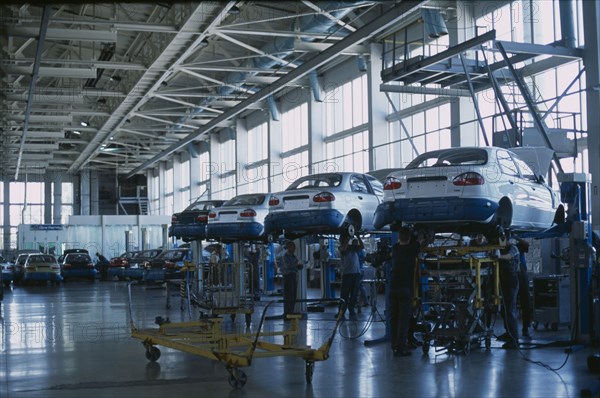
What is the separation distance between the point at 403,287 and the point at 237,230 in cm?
828

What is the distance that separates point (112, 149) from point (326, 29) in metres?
27.3

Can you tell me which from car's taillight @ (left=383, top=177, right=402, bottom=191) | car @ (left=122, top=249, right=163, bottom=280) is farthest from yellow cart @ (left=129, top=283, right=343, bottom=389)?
car @ (left=122, top=249, right=163, bottom=280)

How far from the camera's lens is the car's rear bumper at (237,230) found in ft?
56.5

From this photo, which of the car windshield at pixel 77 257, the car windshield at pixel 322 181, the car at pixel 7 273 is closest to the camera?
the car windshield at pixel 322 181

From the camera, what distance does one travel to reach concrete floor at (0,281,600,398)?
7203 millimetres

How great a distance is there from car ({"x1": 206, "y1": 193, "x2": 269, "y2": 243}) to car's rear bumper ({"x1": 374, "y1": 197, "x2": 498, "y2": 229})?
7353 millimetres

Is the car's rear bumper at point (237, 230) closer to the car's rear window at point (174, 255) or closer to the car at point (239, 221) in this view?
the car at point (239, 221)

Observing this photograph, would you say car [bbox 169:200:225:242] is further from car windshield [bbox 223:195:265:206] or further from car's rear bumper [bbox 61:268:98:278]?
car's rear bumper [bbox 61:268:98:278]

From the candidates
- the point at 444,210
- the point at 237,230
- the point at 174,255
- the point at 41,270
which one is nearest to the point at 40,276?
the point at 41,270

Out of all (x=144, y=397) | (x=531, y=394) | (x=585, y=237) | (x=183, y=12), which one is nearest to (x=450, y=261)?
(x=585, y=237)

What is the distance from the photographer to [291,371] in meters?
8.36

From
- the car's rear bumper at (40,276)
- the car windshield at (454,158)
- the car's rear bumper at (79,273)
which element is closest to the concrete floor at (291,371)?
the car windshield at (454,158)

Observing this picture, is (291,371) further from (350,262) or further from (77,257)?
(77,257)

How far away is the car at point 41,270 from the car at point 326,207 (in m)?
18.2
